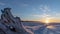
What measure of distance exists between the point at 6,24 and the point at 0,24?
18cm

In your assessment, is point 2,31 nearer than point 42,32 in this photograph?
Yes

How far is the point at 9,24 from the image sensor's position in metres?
4.60

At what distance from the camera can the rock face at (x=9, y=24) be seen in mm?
4500

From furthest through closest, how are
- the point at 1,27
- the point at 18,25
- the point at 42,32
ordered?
the point at 42,32, the point at 18,25, the point at 1,27

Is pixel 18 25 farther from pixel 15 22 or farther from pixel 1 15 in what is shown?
pixel 1 15

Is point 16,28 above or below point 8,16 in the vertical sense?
below

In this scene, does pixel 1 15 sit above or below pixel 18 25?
above

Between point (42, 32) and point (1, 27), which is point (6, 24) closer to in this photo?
point (1, 27)

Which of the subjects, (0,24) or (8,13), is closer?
(0,24)

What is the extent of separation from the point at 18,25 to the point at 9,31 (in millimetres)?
315

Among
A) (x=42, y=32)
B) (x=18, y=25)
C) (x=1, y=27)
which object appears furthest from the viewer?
(x=42, y=32)

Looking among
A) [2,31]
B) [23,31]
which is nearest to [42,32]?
[23,31]

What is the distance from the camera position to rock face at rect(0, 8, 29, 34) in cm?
450

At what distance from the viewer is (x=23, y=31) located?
15.8 feet
